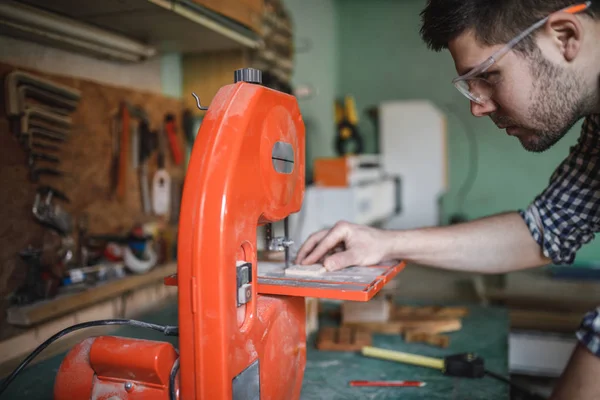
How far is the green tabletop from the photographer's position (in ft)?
3.58

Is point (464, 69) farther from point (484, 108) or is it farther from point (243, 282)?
point (243, 282)

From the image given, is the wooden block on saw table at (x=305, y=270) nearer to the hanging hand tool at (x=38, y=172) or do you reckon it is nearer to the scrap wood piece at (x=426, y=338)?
the scrap wood piece at (x=426, y=338)

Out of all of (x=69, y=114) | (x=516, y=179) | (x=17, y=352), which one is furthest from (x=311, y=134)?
(x=17, y=352)

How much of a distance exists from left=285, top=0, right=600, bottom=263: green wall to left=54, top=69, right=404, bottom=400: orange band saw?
238 cm

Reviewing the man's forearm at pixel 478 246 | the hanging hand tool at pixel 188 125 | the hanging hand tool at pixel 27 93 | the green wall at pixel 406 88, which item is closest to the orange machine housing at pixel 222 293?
the man's forearm at pixel 478 246

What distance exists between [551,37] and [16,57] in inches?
51.3

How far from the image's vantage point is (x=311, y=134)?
127 inches

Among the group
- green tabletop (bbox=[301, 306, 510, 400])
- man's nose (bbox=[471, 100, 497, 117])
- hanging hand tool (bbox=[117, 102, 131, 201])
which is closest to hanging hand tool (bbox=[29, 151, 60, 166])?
hanging hand tool (bbox=[117, 102, 131, 201])

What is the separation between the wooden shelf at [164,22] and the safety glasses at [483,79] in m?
0.78

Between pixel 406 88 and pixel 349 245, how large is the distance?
298 cm

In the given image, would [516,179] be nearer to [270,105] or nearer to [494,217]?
[494,217]

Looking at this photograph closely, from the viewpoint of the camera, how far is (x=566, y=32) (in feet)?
2.94

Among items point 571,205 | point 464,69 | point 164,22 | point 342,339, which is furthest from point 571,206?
point 164,22

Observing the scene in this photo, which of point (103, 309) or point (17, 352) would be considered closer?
point (17, 352)
